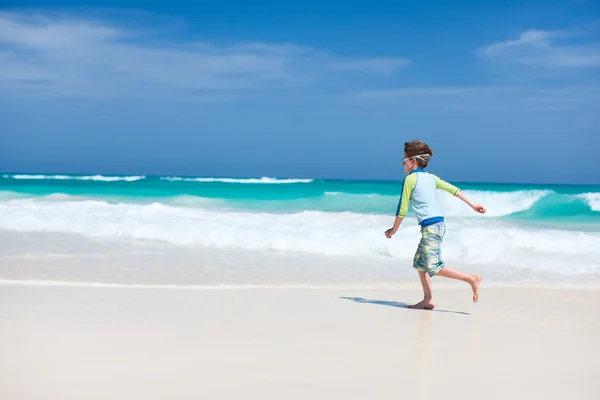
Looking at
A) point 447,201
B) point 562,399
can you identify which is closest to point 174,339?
point 562,399

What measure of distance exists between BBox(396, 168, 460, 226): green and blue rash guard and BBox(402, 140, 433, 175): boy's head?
94 mm

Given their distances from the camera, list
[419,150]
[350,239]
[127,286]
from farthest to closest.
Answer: [350,239] < [127,286] < [419,150]

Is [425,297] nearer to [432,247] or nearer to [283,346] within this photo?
[432,247]

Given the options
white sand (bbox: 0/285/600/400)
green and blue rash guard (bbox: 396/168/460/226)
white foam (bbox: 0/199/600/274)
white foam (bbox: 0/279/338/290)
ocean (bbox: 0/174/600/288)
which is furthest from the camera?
white foam (bbox: 0/199/600/274)

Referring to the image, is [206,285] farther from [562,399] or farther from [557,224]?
[557,224]

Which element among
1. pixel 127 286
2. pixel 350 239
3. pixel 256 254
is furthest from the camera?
pixel 350 239

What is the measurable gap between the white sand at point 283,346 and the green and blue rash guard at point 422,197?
0.86 meters

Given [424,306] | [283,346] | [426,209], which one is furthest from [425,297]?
[283,346]

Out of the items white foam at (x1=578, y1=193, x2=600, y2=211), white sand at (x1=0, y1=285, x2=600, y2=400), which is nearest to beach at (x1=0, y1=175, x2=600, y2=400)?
white sand at (x1=0, y1=285, x2=600, y2=400)

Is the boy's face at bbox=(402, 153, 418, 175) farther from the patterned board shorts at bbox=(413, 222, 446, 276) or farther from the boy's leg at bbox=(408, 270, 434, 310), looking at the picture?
the boy's leg at bbox=(408, 270, 434, 310)

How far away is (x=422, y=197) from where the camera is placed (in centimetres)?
575

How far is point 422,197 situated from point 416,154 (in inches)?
16.0

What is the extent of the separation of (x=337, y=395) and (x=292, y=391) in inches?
9.6

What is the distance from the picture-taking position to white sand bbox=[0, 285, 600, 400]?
3.52 meters
